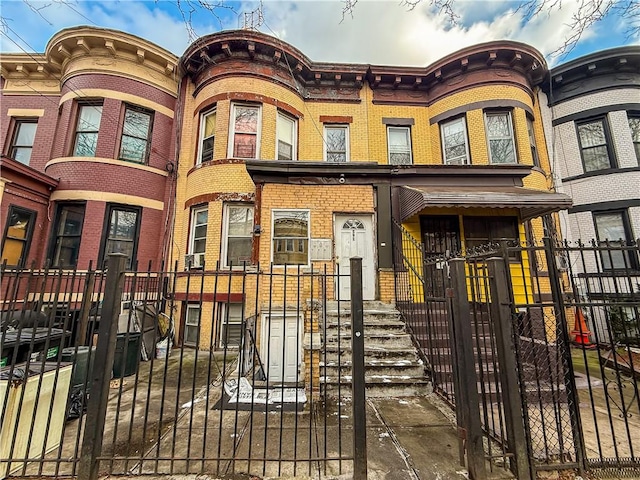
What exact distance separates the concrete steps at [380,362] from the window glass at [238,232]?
3969mm

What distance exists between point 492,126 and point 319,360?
9821 millimetres

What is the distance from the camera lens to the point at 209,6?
3.37 meters

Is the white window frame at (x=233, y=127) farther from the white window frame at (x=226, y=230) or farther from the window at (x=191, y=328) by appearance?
the window at (x=191, y=328)

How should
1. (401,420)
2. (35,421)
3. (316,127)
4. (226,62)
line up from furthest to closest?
(316,127), (226,62), (401,420), (35,421)

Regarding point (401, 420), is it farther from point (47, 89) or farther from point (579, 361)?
point (47, 89)

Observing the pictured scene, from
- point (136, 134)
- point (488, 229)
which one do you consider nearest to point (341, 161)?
point (488, 229)

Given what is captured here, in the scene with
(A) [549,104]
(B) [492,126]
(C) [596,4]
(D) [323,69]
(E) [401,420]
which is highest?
(D) [323,69]

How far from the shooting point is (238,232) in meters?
9.00

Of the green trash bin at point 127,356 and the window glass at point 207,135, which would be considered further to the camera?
the window glass at point 207,135

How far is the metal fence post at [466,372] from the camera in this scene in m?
2.81

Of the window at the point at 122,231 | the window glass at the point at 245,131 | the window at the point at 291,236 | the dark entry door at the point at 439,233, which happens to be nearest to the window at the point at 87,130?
the window at the point at 122,231

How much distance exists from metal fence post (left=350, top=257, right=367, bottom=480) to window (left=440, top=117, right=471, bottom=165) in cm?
879

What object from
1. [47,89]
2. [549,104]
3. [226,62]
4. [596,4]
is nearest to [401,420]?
[596,4]

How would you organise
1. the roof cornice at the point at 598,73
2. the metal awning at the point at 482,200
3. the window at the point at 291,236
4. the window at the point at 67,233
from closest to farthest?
1. the metal awning at the point at 482,200
2. the window at the point at 291,236
3. the window at the point at 67,233
4. the roof cornice at the point at 598,73
